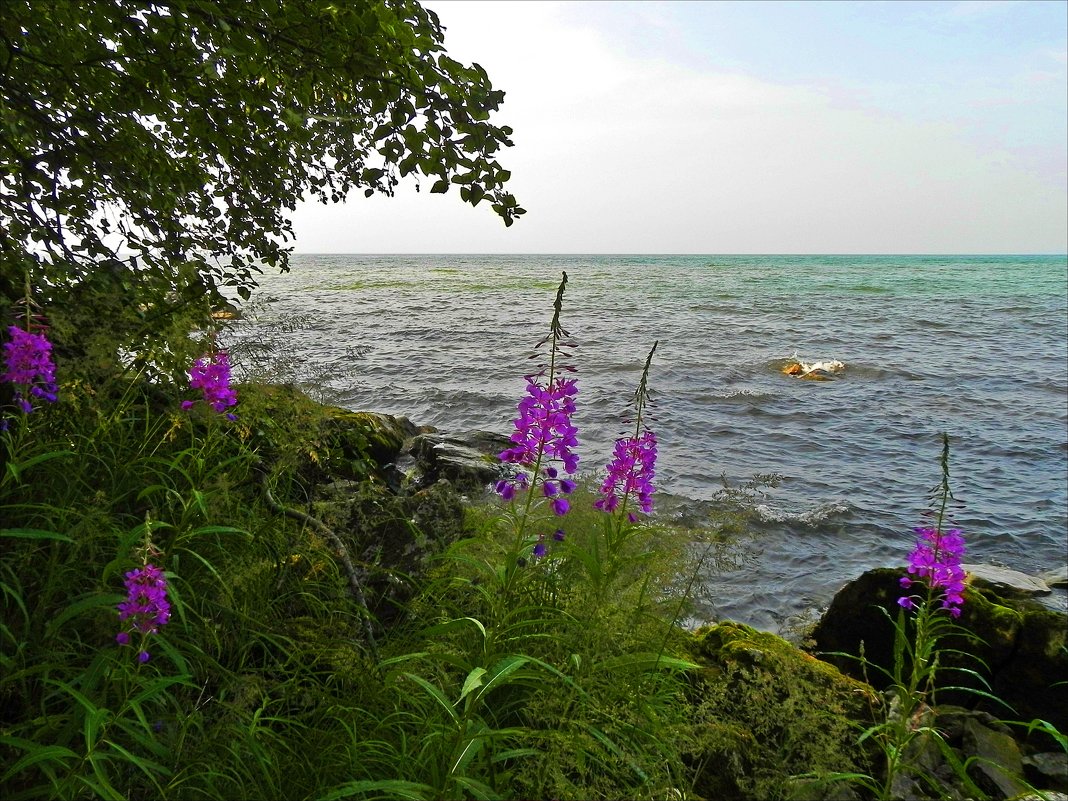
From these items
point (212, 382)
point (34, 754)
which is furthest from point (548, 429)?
point (34, 754)

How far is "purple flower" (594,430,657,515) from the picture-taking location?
9.93ft

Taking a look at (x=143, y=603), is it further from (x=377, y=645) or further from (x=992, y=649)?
(x=992, y=649)

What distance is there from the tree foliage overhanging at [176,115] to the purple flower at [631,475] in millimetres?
1206

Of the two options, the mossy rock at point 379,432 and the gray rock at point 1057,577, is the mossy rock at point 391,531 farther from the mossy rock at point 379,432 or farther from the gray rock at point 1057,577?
the gray rock at point 1057,577

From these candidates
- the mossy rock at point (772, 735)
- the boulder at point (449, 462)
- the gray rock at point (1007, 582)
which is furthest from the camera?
the boulder at point (449, 462)

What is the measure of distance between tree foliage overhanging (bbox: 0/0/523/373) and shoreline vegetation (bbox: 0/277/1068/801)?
589 mm

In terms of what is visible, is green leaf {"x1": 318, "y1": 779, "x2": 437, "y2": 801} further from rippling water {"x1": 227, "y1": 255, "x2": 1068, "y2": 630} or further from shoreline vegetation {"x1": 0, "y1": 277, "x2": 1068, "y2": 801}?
rippling water {"x1": 227, "y1": 255, "x2": 1068, "y2": 630}

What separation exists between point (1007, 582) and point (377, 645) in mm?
6122

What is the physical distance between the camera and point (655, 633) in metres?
2.96

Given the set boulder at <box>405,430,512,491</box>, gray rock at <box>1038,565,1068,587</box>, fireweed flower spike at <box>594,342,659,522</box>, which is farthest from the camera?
boulder at <box>405,430,512,491</box>

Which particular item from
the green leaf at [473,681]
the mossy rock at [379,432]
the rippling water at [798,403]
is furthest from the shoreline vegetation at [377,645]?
the mossy rock at [379,432]

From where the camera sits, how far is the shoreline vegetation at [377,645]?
2.18m

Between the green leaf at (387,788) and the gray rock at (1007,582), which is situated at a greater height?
the green leaf at (387,788)

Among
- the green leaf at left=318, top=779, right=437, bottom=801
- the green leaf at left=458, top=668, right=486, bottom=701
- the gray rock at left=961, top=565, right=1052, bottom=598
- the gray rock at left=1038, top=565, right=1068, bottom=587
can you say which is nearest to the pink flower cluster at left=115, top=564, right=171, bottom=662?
the green leaf at left=318, top=779, right=437, bottom=801
